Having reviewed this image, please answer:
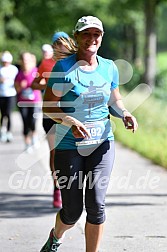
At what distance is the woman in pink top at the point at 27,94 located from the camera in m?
14.2

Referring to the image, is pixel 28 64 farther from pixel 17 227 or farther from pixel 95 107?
pixel 95 107

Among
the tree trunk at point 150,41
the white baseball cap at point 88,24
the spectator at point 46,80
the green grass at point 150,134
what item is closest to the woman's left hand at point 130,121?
the white baseball cap at point 88,24

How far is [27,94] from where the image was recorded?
1428cm

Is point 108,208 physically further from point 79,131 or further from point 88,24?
point 88,24

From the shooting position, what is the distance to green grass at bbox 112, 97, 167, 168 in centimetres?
1340

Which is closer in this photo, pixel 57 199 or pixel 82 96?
pixel 82 96

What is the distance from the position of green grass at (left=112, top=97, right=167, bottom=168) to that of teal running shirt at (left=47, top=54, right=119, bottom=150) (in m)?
6.47

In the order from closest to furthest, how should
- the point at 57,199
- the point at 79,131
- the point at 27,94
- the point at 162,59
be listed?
the point at 79,131 → the point at 57,199 → the point at 27,94 → the point at 162,59

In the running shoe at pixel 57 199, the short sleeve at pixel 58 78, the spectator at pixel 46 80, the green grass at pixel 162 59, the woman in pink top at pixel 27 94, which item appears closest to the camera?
the short sleeve at pixel 58 78

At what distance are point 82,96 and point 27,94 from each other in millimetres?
8625

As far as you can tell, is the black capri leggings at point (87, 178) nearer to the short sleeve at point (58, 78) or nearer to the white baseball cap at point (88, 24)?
the short sleeve at point (58, 78)

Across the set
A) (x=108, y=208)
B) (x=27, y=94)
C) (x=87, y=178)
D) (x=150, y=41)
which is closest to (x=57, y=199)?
(x=108, y=208)

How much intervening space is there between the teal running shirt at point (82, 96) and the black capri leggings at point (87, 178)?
8cm

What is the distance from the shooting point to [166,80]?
33.7 metres
